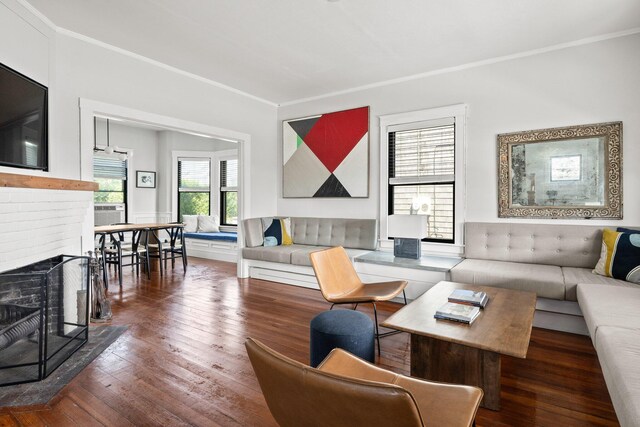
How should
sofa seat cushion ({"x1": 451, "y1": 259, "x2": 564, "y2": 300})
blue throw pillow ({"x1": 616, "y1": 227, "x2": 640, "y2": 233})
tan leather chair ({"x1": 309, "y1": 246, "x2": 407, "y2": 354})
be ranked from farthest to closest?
blue throw pillow ({"x1": 616, "y1": 227, "x2": 640, "y2": 233}) → sofa seat cushion ({"x1": 451, "y1": 259, "x2": 564, "y2": 300}) → tan leather chair ({"x1": 309, "y1": 246, "x2": 407, "y2": 354})

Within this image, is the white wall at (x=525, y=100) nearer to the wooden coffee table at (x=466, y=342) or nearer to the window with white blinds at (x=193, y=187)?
the wooden coffee table at (x=466, y=342)

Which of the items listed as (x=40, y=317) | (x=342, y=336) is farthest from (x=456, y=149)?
(x=40, y=317)

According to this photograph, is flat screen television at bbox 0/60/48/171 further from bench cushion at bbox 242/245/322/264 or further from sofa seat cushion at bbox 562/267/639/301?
sofa seat cushion at bbox 562/267/639/301

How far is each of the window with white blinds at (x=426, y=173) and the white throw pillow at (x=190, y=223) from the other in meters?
4.43

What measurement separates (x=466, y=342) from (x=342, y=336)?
687 mm

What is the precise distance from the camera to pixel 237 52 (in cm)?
375

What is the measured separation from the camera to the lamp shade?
3875mm

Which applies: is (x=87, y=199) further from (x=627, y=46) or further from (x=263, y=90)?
(x=627, y=46)

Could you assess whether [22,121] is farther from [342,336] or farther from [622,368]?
[622,368]

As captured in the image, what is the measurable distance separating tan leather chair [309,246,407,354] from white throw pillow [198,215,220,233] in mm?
4792

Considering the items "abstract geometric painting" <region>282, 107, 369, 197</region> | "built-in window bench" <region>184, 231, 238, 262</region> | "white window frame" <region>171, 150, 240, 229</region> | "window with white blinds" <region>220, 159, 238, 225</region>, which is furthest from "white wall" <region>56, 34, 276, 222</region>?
"white window frame" <region>171, 150, 240, 229</region>

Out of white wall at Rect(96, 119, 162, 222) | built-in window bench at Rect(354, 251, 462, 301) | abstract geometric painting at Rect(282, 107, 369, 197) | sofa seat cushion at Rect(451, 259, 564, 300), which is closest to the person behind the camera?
sofa seat cushion at Rect(451, 259, 564, 300)

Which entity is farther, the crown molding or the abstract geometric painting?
the abstract geometric painting

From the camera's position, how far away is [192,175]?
772 cm
